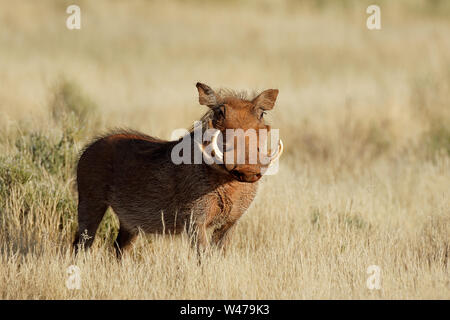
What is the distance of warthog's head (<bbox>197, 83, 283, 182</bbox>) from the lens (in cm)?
490

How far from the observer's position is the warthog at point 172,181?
5.16 metres

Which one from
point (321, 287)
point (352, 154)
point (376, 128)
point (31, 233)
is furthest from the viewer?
point (376, 128)

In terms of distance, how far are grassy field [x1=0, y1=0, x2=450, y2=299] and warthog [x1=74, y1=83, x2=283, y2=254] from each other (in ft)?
0.82

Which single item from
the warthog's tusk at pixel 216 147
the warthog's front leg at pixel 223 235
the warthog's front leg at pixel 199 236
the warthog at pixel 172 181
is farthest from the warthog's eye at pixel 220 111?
the warthog's front leg at pixel 223 235

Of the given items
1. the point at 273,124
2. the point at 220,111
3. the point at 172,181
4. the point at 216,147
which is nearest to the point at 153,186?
the point at 172,181

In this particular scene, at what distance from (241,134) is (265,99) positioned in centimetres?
54

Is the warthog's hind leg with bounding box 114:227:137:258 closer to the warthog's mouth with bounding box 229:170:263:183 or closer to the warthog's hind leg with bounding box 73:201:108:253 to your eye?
the warthog's hind leg with bounding box 73:201:108:253

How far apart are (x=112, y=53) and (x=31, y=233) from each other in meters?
14.4

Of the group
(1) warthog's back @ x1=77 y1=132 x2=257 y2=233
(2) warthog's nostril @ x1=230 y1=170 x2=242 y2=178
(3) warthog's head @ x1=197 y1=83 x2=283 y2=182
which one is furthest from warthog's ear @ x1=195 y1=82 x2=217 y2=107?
(2) warthog's nostril @ x1=230 y1=170 x2=242 y2=178

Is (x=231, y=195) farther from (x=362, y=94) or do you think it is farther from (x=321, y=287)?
(x=362, y=94)

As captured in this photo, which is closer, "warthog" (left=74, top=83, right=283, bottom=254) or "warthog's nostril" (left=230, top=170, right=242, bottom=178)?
"warthog's nostril" (left=230, top=170, right=242, bottom=178)

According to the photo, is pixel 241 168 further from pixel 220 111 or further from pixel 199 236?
pixel 199 236
